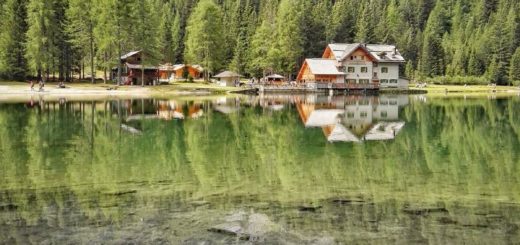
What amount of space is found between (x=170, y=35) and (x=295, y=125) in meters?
86.0

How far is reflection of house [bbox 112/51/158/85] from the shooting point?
263 feet

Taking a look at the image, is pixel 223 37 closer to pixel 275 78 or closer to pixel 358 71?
pixel 275 78

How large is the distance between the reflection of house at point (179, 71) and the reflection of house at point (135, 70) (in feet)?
56.3

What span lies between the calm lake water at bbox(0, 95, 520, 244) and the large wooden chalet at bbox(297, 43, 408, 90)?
57.6 m

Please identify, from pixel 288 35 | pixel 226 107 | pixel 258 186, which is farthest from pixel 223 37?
pixel 258 186

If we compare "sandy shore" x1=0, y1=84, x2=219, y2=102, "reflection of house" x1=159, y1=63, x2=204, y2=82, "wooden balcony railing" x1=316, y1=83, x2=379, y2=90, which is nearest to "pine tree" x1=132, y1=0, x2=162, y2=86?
"sandy shore" x1=0, y1=84, x2=219, y2=102

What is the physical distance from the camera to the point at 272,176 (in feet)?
50.6

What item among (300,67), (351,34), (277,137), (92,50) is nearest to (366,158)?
(277,137)

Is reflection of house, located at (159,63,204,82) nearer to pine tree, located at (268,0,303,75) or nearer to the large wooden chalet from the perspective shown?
pine tree, located at (268,0,303,75)

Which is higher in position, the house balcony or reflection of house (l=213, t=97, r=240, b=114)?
the house balcony

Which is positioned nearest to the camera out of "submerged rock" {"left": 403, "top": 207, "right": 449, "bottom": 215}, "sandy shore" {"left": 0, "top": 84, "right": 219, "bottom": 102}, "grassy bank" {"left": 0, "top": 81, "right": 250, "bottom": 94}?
"submerged rock" {"left": 403, "top": 207, "right": 449, "bottom": 215}

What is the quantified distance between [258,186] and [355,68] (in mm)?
76780

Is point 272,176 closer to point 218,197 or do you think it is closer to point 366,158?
point 218,197

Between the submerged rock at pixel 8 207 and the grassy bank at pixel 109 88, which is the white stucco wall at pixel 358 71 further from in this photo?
the submerged rock at pixel 8 207
